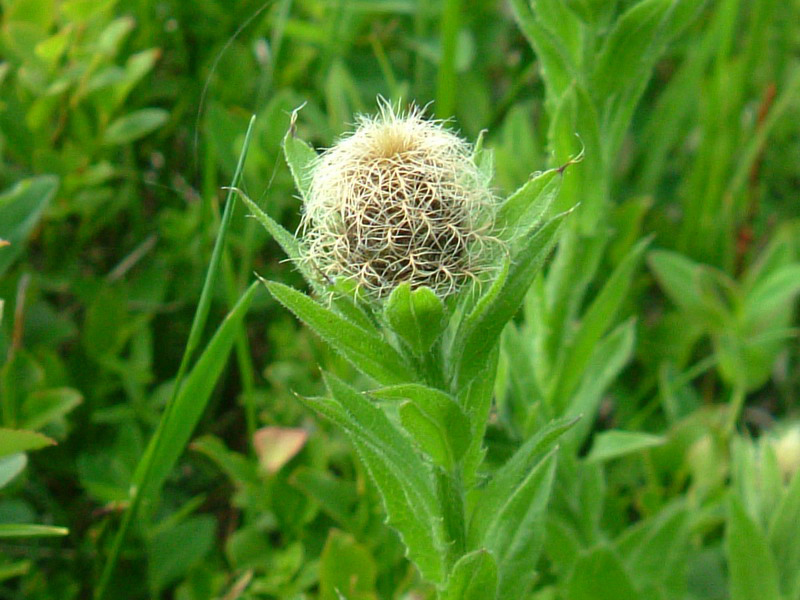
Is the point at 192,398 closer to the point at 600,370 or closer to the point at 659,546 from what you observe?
the point at 600,370

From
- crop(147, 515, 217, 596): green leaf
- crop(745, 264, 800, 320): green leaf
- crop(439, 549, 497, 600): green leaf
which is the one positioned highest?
crop(745, 264, 800, 320): green leaf

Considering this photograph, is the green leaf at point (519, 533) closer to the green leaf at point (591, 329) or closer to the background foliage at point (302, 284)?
the background foliage at point (302, 284)

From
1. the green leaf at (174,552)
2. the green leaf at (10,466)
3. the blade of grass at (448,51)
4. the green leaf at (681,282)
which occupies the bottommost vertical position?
the green leaf at (174,552)

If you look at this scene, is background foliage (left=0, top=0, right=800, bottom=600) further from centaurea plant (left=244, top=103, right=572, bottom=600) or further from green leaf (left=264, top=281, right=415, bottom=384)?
green leaf (left=264, top=281, right=415, bottom=384)

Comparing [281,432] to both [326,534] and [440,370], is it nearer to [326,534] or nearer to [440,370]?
[326,534]

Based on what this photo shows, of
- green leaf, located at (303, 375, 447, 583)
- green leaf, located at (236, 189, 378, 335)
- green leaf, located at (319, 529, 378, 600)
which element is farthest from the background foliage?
green leaf, located at (236, 189, 378, 335)

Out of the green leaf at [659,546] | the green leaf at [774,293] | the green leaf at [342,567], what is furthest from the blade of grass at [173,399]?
the green leaf at [774,293]

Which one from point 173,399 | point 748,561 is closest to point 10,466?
point 173,399

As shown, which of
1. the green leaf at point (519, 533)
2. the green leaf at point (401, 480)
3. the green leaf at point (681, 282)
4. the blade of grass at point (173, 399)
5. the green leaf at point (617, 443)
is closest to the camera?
the green leaf at point (401, 480)
